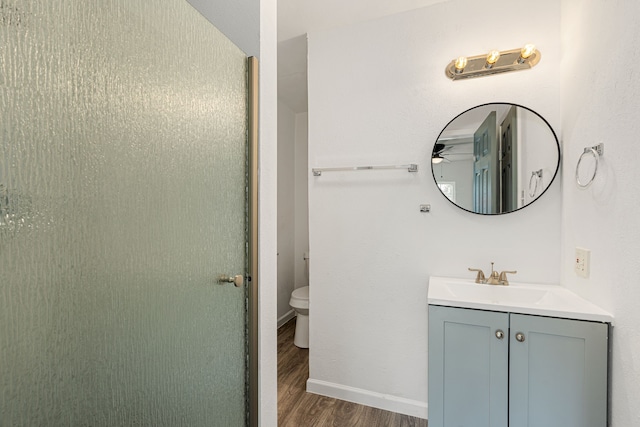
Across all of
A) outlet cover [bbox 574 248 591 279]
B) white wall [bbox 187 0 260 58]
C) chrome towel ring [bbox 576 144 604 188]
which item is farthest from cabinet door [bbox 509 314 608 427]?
white wall [bbox 187 0 260 58]

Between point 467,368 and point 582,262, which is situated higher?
point 582,262

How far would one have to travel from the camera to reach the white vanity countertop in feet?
4.04

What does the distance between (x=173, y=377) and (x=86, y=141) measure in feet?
2.15

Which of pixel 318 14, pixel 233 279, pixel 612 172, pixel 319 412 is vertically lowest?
pixel 319 412

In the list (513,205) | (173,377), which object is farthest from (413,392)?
(173,377)

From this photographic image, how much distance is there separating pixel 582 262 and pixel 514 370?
580mm

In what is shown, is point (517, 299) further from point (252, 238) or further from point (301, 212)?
point (301, 212)

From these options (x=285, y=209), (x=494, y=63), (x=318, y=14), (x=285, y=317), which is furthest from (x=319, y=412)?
(x=318, y=14)

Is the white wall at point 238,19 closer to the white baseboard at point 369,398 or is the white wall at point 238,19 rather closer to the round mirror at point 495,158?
the round mirror at point 495,158

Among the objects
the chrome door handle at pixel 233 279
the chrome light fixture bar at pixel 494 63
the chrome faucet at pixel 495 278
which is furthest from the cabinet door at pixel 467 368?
A: the chrome light fixture bar at pixel 494 63

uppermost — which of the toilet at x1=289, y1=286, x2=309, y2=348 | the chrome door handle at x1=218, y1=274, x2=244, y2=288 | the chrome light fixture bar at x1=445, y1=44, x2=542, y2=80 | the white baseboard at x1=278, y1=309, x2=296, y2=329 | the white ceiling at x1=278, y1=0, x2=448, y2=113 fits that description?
the white ceiling at x1=278, y1=0, x2=448, y2=113

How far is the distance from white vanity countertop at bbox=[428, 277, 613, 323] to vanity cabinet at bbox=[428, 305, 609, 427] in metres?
0.03

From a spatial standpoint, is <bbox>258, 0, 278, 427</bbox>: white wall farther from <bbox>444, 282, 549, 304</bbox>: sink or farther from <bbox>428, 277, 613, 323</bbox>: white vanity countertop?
<bbox>444, 282, 549, 304</bbox>: sink

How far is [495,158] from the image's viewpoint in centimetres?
167
